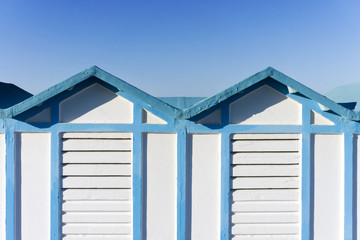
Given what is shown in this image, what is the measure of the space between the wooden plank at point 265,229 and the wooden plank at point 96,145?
2.05 meters

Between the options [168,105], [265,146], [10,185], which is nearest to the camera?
[168,105]

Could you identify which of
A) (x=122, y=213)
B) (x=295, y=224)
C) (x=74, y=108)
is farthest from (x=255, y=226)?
(x=74, y=108)

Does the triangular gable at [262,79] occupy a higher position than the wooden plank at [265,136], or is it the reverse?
the triangular gable at [262,79]

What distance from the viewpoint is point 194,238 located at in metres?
3.42

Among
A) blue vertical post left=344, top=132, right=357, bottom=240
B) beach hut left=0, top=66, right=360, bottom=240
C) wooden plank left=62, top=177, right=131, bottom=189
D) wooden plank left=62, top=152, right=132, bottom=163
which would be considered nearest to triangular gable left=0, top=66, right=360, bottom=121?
beach hut left=0, top=66, right=360, bottom=240

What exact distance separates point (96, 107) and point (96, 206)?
148 centimetres

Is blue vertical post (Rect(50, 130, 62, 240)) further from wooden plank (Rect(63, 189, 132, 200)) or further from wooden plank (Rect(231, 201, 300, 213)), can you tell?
wooden plank (Rect(231, 201, 300, 213))

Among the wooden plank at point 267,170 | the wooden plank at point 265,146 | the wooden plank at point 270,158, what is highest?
the wooden plank at point 265,146

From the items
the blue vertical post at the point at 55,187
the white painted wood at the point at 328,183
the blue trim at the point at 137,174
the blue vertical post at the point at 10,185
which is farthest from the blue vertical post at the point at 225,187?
the blue vertical post at the point at 10,185

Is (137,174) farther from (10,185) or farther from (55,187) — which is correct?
(10,185)

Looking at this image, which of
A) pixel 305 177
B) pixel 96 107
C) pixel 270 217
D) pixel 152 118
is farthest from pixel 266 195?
pixel 96 107

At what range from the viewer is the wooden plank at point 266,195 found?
3.45 meters

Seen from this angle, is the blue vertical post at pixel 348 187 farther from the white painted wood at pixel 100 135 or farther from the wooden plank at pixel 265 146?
the white painted wood at pixel 100 135

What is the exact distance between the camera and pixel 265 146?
3.45 m
